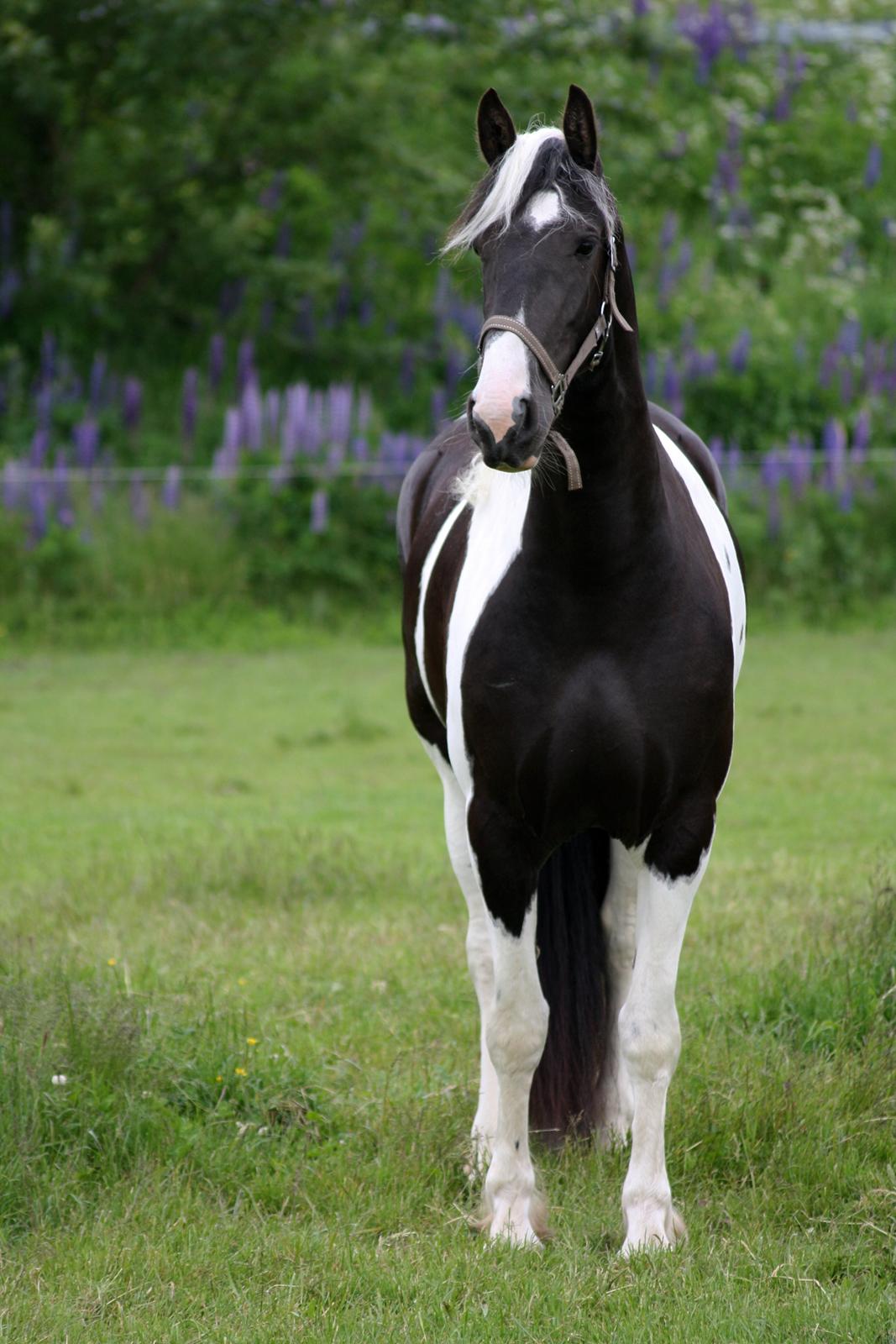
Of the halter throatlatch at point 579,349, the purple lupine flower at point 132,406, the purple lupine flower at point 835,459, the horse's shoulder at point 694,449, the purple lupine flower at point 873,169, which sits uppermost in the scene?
the purple lupine flower at point 873,169

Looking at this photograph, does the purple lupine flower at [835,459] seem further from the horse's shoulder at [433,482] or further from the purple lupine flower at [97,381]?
the horse's shoulder at [433,482]

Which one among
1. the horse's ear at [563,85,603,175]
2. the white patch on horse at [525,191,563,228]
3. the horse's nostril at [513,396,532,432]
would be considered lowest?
the horse's nostril at [513,396,532,432]

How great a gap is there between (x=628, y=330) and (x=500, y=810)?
3.44ft

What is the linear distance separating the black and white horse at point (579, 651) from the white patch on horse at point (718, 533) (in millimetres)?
23

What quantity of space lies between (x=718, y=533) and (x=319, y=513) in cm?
841

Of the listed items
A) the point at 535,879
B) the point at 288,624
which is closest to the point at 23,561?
the point at 288,624

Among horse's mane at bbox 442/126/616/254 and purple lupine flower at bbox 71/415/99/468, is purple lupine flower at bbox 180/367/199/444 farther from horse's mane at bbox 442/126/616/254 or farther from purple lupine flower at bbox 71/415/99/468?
horse's mane at bbox 442/126/616/254

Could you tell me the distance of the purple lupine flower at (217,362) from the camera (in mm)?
14945

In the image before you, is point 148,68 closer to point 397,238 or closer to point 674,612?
point 397,238

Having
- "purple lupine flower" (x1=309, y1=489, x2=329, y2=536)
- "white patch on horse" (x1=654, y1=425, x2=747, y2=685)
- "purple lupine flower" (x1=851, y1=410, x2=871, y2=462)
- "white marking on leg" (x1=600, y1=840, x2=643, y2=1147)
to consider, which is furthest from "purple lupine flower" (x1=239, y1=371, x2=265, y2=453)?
"white marking on leg" (x1=600, y1=840, x2=643, y2=1147)

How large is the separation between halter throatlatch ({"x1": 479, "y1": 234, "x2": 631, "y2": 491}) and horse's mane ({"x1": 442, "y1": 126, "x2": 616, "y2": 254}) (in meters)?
0.11

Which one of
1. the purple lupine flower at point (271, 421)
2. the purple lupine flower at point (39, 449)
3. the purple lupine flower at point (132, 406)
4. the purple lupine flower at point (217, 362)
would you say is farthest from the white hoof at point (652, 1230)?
the purple lupine flower at point (217, 362)

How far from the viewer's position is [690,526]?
362 cm

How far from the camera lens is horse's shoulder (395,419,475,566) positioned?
454 cm
